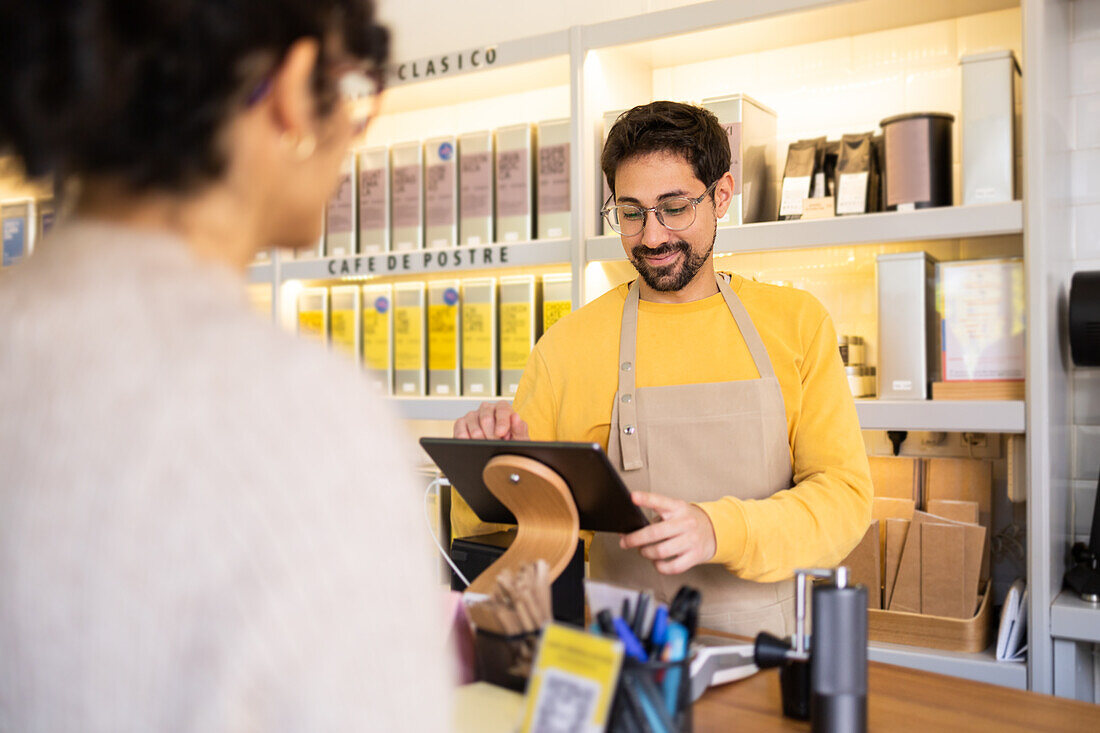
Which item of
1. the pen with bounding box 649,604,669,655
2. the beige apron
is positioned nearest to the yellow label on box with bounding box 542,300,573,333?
the beige apron

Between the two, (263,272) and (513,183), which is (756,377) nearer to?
(513,183)

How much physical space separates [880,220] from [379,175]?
147 cm

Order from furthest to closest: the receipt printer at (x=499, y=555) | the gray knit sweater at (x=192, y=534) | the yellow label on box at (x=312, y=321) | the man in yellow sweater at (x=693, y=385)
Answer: the yellow label on box at (x=312, y=321), the man in yellow sweater at (x=693, y=385), the receipt printer at (x=499, y=555), the gray knit sweater at (x=192, y=534)

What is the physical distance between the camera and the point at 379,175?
2.78 metres

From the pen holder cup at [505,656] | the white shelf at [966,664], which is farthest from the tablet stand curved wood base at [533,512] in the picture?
the white shelf at [966,664]

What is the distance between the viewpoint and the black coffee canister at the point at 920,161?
2025 millimetres

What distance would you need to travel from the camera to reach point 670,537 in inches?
51.3

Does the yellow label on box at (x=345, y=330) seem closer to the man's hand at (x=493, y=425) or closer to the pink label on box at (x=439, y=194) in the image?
the pink label on box at (x=439, y=194)

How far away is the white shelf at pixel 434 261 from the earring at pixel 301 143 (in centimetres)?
185

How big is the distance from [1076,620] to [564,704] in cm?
155

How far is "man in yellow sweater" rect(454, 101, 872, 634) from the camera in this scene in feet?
5.34

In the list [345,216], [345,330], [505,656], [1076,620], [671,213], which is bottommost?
[1076,620]

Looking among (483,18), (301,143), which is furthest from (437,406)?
(301,143)

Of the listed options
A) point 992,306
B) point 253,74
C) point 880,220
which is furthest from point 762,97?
point 253,74
